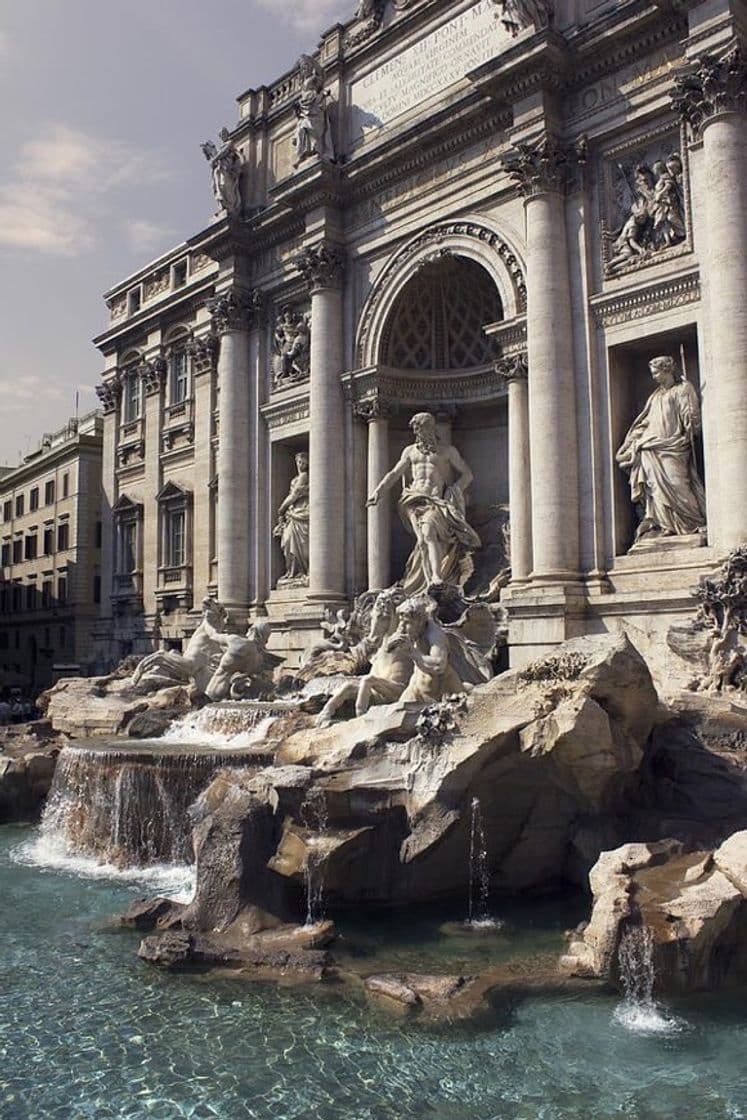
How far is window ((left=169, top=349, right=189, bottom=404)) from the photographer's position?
30.3 meters

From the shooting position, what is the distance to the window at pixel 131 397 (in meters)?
32.8

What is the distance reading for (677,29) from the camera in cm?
1669

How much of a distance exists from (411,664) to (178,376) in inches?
761

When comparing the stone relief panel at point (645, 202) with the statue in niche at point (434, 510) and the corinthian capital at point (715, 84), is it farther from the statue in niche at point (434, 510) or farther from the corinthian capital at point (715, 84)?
the statue in niche at point (434, 510)

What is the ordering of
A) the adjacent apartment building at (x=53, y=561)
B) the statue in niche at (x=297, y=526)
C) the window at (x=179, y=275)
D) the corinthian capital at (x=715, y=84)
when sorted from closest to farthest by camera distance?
1. the corinthian capital at (x=715, y=84)
2. the statue in niche at (x=297, y=526)
3. the window at (x=179, y=275)
4. the adjacent apartment building at (x=53, y=561)

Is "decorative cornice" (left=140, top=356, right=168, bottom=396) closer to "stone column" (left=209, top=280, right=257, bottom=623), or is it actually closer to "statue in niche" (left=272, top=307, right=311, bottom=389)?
"stone column" (left=209, top=280, right=257, bottom=623)

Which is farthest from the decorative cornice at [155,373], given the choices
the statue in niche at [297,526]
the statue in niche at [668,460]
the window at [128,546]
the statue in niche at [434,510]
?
the statue in niche at [668,460]

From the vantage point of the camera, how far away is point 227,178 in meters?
25.8

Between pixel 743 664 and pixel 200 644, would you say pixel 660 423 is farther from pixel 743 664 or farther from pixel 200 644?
pixel 200 644

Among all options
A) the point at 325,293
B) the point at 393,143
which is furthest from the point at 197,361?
the point at 393,143

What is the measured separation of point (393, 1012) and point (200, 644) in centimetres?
1268

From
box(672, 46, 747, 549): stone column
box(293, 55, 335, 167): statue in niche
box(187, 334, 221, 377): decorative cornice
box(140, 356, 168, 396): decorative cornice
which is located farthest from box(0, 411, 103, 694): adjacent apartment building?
box(672, 46, 747, 549): stone column

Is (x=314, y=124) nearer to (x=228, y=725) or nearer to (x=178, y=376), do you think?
(x=178, y=376)

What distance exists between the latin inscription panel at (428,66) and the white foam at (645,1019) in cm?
1787
